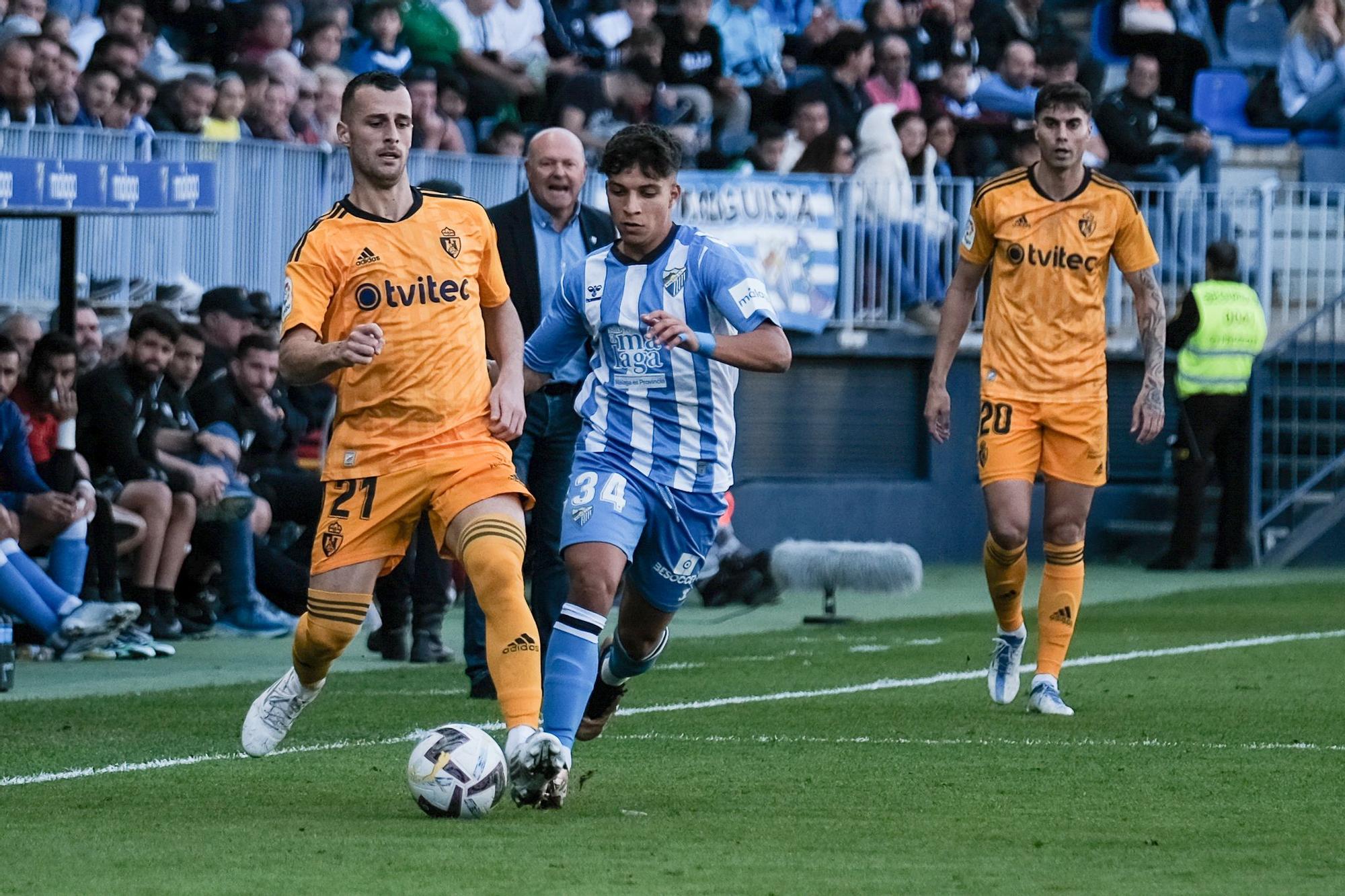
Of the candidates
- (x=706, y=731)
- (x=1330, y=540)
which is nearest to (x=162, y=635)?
(x=706, y=731)

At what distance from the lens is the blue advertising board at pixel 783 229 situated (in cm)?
1859

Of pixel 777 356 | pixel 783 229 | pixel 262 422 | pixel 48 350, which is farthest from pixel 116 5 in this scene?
pixel 777 356

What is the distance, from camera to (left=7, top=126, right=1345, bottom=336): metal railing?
48.4ft

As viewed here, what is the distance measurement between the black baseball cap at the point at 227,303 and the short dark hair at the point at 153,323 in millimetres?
1450

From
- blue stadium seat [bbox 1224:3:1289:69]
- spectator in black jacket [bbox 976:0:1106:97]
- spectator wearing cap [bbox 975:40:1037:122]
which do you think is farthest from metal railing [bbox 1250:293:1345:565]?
blue stadium seat [bbox 1224:3:1289:69]

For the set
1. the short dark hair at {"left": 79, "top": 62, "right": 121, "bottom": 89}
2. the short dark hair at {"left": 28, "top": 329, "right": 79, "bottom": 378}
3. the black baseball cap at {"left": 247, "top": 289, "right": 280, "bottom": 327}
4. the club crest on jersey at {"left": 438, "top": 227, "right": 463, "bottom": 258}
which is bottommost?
the short dark hair at {"left": 28, "top": 329, "right": 79, "bottom": 378}

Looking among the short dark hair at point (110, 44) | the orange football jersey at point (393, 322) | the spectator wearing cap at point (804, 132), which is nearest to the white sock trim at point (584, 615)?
the orange football jersey at point (393, 322)

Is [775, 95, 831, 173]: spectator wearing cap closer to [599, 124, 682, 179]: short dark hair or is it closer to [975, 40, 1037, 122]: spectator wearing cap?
[975, 40, 1037, 122]: spectator wearing cap

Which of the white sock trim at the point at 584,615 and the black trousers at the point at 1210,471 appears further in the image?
the black trousers at the point at 1210,471

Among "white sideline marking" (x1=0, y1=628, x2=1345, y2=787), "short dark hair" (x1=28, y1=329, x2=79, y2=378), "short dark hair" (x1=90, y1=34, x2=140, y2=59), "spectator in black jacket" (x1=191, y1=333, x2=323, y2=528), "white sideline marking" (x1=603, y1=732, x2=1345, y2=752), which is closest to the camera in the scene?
"white sideline marking" (x1=0, y1=628, x2=1345, y2=787)

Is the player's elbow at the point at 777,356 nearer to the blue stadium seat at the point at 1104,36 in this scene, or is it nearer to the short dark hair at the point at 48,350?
the short dark hair at the point at 48,350

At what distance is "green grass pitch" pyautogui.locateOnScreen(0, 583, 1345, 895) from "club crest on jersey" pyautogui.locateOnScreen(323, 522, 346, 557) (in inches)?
28.8

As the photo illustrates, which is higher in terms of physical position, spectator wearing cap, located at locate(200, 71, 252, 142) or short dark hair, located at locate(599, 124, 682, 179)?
spectator wearing cap, located at locate(200, 71, 252, 142)

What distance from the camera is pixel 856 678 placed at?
11.1 meters
